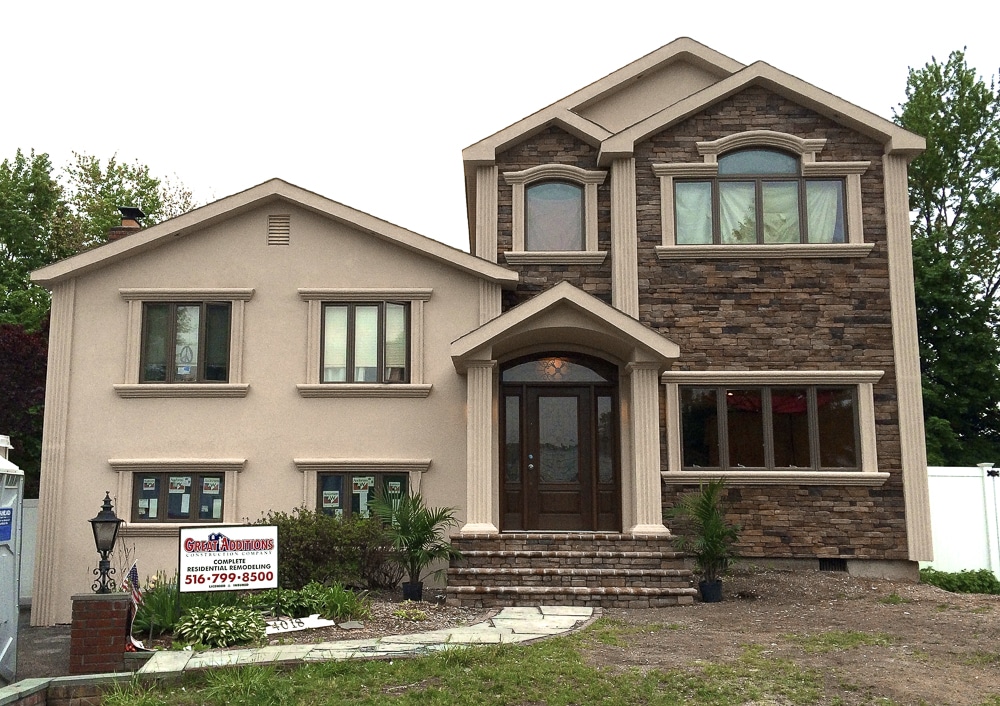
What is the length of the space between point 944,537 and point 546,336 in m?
7.81

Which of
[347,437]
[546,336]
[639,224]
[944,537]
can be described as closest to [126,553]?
[347,437]

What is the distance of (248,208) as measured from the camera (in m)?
14.1

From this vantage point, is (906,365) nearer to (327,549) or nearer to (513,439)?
(513,439)

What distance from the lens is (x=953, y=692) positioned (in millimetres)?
7398

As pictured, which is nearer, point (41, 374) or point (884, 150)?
point (884, 150)

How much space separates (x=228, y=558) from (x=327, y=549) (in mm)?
2243

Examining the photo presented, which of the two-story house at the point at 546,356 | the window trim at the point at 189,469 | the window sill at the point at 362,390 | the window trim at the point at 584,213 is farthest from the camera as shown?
the window trim at the point at 584,213

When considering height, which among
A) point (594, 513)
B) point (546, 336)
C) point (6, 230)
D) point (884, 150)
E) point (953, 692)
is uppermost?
point (6, 230)

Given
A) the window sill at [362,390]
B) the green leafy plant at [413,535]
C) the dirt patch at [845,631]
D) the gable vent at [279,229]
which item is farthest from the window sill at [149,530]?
the dirt patch at [845,631]

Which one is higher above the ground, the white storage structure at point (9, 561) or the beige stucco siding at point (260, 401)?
the beige stucco siding at point (260, 401)

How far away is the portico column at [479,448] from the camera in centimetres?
1257

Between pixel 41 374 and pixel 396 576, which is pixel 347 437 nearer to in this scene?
pixel 396 576

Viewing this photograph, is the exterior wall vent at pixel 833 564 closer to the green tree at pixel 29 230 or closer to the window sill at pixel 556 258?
the window sill at pixel 556 258

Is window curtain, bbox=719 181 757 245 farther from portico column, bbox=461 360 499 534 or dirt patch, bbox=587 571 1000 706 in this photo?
dirt patch, bbox=587 571 1000 706
